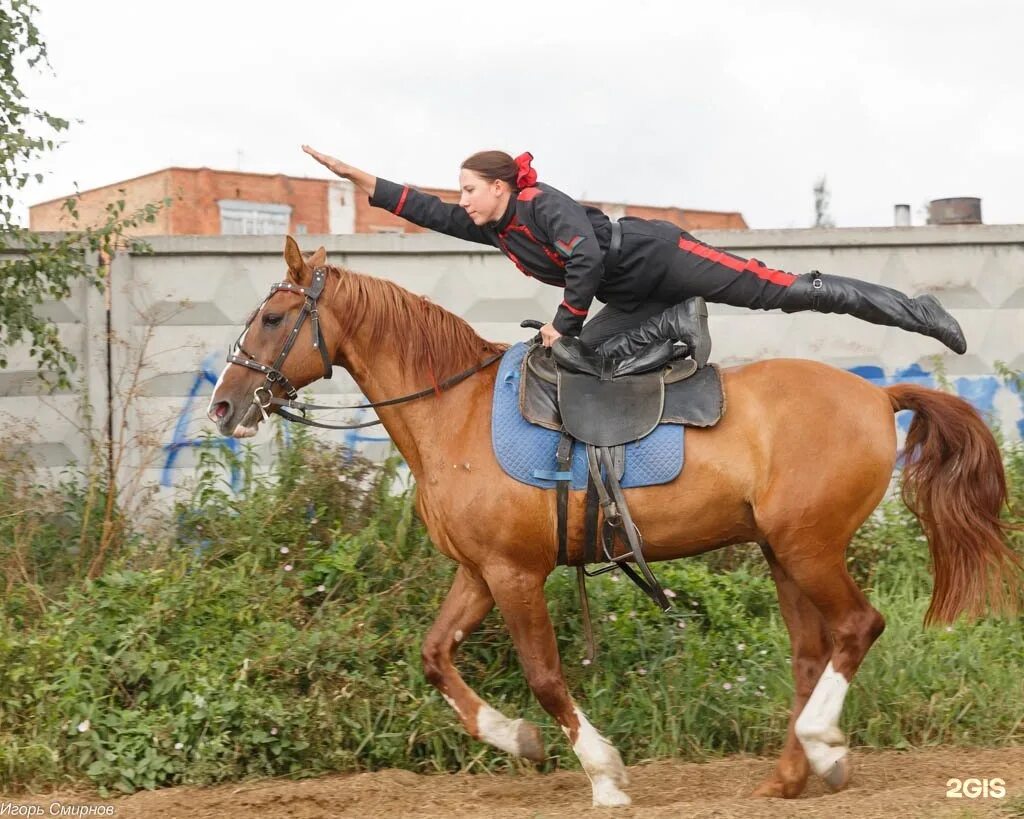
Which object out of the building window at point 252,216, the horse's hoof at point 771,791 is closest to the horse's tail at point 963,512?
the horse's hoof at point 771,791

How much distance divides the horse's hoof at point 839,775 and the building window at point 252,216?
1907cm

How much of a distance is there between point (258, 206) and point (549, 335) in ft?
63.6

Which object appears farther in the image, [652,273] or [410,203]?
[410,203]

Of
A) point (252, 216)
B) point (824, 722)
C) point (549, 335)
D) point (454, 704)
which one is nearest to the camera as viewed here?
point (824, 722)

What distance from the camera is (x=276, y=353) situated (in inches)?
188

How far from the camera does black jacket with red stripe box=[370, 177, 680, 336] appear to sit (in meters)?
4.61

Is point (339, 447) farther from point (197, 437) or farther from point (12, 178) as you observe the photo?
point (12, 178)

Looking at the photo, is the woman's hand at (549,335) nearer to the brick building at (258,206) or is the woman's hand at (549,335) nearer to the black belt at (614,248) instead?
the black belt at (614,248)

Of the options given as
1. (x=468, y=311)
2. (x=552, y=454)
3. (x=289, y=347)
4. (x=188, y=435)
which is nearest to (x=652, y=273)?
A: (x=552, y=454)

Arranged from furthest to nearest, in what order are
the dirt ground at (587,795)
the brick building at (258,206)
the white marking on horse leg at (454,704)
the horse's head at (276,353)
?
1. the brick building at (258,206)
2. the white marking on horse leg at (454,704)
3. the horse's head at (276,353)
4. the dirt ground at (587,795)

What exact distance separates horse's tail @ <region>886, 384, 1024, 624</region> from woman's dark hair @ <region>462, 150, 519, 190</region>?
6.18 ft

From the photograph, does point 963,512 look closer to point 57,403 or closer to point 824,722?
point 824,722

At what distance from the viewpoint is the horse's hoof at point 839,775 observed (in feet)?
15.8

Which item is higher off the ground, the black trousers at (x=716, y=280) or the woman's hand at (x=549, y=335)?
the black trousers at (x=716, y=280)
